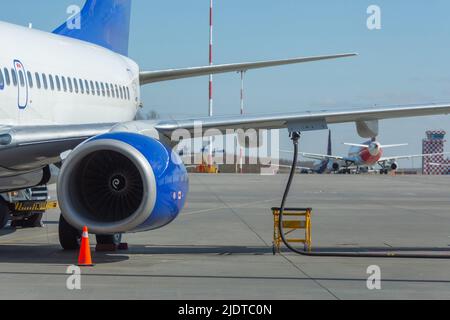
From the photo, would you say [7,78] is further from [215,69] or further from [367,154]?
[367,154]

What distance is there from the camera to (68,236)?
521 inches

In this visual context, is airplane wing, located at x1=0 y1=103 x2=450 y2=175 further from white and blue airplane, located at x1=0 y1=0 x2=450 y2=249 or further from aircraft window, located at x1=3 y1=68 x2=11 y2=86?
aircraft window, located at x1=3 y1=68 x2=11 y2=86

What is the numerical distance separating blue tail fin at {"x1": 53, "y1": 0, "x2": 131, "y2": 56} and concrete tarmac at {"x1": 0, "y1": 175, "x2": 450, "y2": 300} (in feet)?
13.2

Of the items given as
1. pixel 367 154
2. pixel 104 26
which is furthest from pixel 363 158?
pixel 104 26

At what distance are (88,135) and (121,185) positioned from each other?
87 centimetres

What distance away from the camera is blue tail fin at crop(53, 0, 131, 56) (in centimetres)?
1841

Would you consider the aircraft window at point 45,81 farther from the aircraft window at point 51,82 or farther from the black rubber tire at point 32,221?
the black rubber tire at point 32,221

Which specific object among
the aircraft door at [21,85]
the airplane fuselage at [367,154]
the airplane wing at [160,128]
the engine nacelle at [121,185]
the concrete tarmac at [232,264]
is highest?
the airplane fuselage at [367,154]

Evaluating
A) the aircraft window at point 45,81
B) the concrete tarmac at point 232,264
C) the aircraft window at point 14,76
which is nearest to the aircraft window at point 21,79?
the aircraft window at point 14,76

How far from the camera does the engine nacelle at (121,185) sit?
423 inches

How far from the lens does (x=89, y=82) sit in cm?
1555

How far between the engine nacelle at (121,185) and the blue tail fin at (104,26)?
754 cm

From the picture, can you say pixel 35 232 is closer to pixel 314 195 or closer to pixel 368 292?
pixel 368 292

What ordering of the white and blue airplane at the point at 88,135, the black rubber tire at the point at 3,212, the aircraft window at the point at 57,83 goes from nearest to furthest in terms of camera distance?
the white and blue airplane at the point at 88,135 → the aircraft window at the point at 57,83 → the black rubber tire at the point at 3,212
